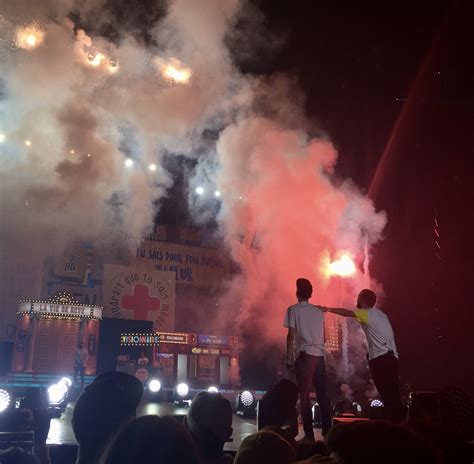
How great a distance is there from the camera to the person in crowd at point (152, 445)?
1424 millimetres

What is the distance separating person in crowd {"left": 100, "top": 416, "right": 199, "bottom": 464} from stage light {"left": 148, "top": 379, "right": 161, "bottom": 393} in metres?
8.59

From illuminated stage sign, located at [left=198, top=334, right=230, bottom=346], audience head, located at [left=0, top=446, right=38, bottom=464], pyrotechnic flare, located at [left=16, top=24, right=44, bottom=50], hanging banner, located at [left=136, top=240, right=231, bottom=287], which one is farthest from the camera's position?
illuminated stage sign, located at [left=198, top=334, right=230, bottom=346]

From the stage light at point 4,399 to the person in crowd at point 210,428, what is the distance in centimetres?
256

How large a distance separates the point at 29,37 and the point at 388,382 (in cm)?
1528

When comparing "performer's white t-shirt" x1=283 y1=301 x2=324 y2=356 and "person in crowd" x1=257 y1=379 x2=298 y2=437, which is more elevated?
"performer's white t-shirt" x1=283 y1=301 x2=324 y2=356

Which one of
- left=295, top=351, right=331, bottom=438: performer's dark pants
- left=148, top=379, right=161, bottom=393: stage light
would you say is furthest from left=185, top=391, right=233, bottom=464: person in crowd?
left=148, top=379, right=161, bottom=393: stage light

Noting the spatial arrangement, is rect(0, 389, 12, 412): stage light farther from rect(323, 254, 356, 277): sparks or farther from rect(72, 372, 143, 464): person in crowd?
rect(323, 254, 356, 277): sparks

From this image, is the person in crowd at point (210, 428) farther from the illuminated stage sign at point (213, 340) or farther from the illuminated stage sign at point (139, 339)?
the illuminated stage sign at point (213, 340)

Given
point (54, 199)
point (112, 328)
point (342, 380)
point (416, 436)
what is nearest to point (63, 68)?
point (54, 199)

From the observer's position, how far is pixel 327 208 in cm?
1739

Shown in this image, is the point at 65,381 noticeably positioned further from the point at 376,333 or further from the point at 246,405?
the point at 376,333

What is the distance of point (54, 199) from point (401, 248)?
12486 millimetres

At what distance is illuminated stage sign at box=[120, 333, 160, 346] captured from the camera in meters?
16.7

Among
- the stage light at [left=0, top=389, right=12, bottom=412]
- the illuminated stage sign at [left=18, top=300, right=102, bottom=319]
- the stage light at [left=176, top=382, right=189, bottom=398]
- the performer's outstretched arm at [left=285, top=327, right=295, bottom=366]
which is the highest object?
the illuminated stage sign at [left=18, top=300, right=102, bottom=319]
